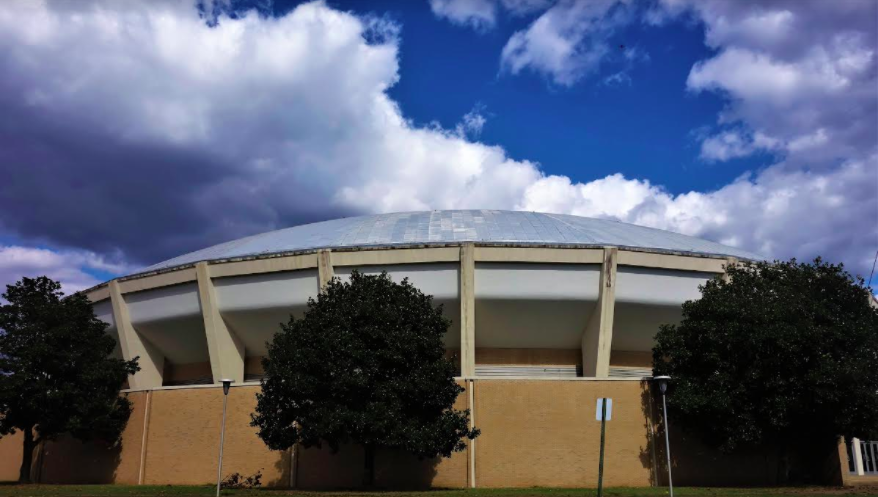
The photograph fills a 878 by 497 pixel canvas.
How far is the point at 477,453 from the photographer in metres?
24.2

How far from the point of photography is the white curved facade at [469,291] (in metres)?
27.8

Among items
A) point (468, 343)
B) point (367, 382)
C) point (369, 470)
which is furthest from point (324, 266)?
point (369, 470)

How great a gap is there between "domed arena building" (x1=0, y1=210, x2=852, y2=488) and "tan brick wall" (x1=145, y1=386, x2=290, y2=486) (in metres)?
0.05

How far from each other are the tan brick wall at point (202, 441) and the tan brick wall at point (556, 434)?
7.43m

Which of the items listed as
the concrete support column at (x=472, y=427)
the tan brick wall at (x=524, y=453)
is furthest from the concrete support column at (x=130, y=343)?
the concrete support column at (x=472, y=427)

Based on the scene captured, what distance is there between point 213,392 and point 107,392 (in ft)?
16.3

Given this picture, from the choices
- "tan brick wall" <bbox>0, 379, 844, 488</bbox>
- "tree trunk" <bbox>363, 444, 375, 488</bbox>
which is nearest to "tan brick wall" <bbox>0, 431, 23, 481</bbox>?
"tan brick wall" <bbox>0, 379, 844, 488</bbox>

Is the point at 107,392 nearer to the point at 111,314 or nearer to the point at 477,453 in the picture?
the point at 111,314

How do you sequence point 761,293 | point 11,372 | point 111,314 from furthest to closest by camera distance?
point 111,314
point 11,372
point 761,293

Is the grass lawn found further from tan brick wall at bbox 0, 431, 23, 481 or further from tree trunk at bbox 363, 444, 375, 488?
tan brick wall at bbox 0, 431, 23, 481

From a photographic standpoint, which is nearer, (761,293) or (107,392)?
(761,293)

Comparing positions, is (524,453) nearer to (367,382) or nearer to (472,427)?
(472,427)

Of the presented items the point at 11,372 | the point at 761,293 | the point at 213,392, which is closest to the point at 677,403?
the point at 761,293

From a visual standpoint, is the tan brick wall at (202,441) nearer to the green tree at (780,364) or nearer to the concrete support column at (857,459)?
the green tree at (780,364)
